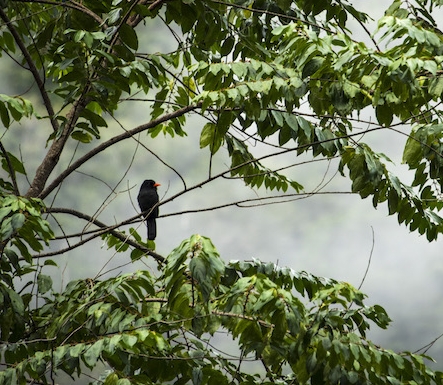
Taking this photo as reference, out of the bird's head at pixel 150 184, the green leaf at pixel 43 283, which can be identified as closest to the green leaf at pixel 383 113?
the green leaf at pixel 43 283

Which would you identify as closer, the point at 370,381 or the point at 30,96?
the point at 370,381

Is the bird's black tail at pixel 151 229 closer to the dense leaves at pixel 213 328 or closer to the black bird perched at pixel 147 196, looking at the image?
the black bird perched at pixel 147 196

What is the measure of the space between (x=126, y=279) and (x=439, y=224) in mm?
1987

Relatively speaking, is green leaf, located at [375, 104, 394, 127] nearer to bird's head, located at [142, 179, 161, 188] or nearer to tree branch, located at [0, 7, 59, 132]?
tree branch, located at [0, 7, 59, 132]

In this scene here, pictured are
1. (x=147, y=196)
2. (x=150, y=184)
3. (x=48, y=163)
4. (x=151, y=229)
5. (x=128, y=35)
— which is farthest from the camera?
(x=150, y=184)


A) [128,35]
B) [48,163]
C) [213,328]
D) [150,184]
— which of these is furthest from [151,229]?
[213,328]

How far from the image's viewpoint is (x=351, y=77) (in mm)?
3285

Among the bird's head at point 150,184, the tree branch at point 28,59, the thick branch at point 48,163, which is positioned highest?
the bird's head at point 150,184

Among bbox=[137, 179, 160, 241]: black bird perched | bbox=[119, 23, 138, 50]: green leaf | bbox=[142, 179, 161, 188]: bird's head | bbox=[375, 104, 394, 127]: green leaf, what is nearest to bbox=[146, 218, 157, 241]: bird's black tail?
bbox=[137, 179, 160, 241]: black bird perched

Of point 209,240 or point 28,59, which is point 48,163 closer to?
point 28,59

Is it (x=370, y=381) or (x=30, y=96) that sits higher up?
(x=30, y=96)

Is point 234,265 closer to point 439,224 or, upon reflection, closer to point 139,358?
point 139,358

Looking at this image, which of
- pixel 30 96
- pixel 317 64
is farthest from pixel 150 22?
pixel 317 64

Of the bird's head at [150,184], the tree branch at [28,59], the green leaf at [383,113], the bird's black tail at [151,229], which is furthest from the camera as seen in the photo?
the bird's head at [150,184]
